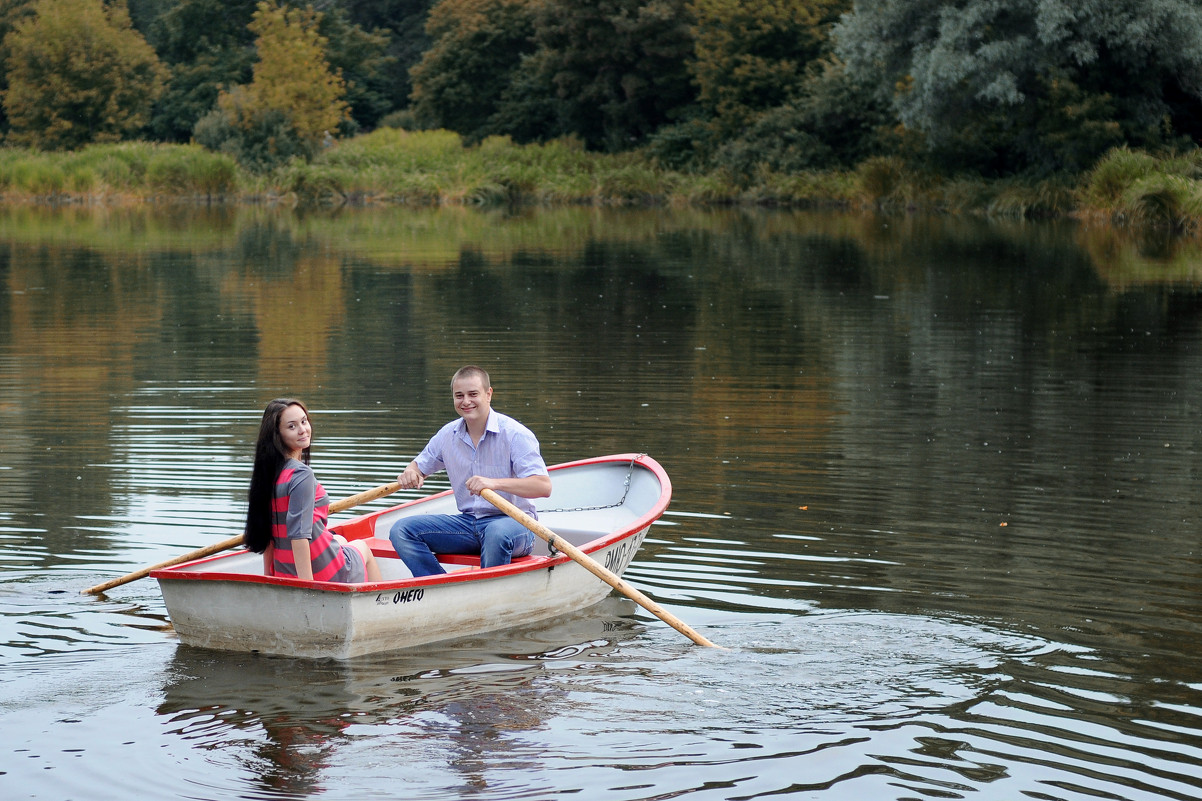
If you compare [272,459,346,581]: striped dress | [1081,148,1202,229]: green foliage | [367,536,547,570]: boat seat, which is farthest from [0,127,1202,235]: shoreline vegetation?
[272,459,346,581]: striped dress

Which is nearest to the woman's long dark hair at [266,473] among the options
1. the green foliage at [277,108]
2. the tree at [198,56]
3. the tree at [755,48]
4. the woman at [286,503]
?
the woman at [286,503]

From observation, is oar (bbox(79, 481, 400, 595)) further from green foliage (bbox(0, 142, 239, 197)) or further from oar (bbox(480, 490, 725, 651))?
green foliage (bbox(0, 142, 239, 197))

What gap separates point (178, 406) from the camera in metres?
13.6

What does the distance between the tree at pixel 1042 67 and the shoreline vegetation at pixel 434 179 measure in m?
5.48

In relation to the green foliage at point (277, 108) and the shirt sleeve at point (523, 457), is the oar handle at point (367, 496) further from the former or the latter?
the green foliage at point (277, 108)

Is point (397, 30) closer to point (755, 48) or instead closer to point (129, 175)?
point (129, 175)

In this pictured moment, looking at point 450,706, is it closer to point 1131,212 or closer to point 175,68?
point 1131,212

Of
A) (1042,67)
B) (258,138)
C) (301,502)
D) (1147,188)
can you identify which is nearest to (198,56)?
(258,138)

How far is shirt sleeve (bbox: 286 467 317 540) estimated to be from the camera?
688 centimetres

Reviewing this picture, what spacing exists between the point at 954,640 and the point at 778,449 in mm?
4473

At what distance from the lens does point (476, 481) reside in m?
7.57

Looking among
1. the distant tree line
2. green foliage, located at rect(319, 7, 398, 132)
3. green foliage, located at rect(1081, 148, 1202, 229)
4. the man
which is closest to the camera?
the man

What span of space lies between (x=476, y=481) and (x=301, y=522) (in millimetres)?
1024

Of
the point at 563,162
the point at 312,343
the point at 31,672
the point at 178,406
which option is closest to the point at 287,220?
the point at 563,162
